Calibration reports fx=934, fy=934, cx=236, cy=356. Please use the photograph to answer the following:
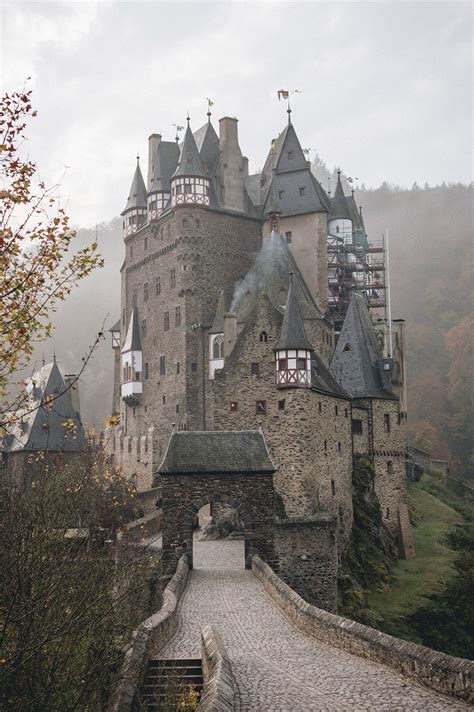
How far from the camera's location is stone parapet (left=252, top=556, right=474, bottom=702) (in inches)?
418

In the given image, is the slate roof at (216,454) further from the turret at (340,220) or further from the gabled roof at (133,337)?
the turret at (340,220)

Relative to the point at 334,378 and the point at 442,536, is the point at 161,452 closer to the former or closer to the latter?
the point at 334,378

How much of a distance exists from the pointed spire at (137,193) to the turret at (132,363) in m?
7.37

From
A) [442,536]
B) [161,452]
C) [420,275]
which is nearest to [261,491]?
[442,536]

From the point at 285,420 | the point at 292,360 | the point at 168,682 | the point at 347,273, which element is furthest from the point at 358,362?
the point at 168,682

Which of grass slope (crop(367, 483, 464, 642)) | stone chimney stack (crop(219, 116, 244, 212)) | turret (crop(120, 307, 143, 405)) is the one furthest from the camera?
turret (crop(120, 307, 143, 405))

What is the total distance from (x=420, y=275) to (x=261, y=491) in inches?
2836

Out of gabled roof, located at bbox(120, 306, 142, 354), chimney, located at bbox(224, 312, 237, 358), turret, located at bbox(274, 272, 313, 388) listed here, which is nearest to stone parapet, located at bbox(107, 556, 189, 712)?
turret, located at bbox(274, 272, 313, 388)

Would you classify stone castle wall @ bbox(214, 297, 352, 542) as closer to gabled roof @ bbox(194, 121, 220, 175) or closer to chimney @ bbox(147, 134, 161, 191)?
gabled roof @ bbox(194, 121, 220, 175)

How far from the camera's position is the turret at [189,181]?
51.8 m

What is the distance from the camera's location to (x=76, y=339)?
11238 cm

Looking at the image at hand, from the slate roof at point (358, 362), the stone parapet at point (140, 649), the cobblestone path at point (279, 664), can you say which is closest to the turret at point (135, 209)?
the slate roof at point (358, 362)

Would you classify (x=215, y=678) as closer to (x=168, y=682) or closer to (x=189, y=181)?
(x=168, y=682)

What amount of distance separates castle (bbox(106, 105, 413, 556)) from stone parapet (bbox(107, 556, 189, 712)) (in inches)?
671
